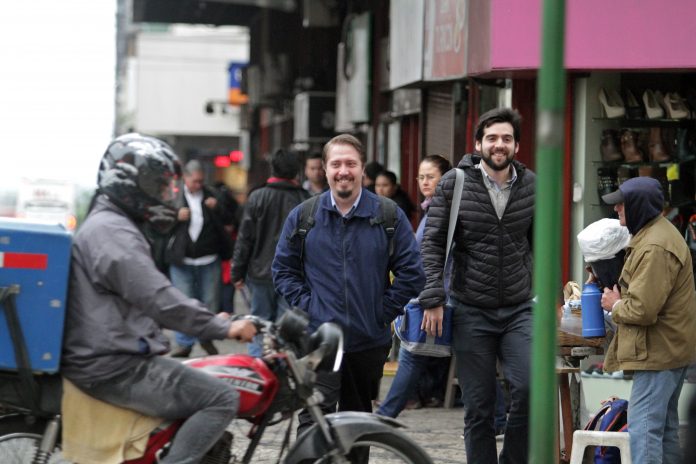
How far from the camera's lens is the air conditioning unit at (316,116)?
71.7ft

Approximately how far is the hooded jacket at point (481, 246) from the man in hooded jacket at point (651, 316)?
0.48 meters

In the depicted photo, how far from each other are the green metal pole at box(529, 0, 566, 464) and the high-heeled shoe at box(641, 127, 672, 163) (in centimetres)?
614

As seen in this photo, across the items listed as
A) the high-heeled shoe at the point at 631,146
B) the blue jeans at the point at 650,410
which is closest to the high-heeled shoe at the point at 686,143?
the high-heeled shoe at the point at 631,146

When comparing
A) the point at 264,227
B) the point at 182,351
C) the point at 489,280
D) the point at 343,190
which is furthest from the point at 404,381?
the point at 182,351

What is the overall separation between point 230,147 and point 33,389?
147ft

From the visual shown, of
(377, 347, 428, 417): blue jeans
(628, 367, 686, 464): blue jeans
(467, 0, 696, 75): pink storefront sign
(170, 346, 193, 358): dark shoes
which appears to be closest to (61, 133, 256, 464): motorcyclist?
(628, 367, 686, 464): blue jeans

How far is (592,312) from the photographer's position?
706cm

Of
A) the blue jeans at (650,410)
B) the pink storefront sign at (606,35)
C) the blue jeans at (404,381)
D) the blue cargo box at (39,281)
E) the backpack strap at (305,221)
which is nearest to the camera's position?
the blue cargo box at (39,281)

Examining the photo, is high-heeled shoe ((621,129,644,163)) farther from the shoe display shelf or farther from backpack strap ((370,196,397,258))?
backpack strap ((370,196,397,258))

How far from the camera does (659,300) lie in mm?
6395

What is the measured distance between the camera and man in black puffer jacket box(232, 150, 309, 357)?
1164 centimetres

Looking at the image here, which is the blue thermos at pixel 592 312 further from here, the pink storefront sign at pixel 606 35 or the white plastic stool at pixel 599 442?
the pink storefront sign at pixel 606 35

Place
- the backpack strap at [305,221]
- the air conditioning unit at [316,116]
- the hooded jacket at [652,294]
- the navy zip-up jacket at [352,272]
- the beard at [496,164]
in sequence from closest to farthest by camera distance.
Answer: the hooded jacket at [652,294] → the navy zip-up jacket at [352,272] → the backpack strap at [305,221] → the beard at [496,164] → the air conditioning unit at [316,116]

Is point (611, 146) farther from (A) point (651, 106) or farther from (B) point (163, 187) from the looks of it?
(B) point (163, 187)
